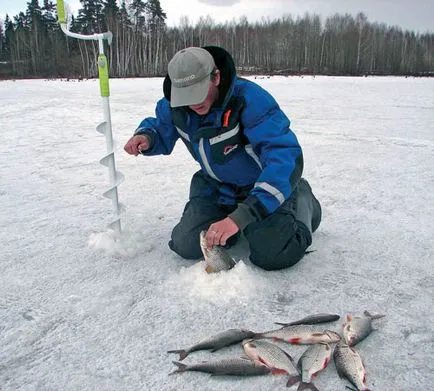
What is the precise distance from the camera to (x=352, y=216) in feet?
11.5

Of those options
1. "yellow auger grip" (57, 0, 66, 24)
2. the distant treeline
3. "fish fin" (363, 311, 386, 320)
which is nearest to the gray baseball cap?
"yellow auger grip" (57, 0, 66, 24)

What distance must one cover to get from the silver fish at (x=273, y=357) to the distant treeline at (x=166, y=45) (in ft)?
→ 147

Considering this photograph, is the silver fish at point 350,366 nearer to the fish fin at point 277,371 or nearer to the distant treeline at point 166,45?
the fish fin at point 277,371

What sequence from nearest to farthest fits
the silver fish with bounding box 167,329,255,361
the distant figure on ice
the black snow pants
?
the silver fish with bounding box 167,329,255,361 → the distant figure on ice → the black snow pants

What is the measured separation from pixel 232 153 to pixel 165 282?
2.81 feet

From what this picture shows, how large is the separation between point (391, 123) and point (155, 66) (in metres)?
41.2

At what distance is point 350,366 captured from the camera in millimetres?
1714

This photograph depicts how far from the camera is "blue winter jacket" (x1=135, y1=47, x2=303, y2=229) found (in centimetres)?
234

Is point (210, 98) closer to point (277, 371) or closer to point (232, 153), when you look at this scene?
point (232, 153)

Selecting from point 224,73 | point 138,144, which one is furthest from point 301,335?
point 138,144

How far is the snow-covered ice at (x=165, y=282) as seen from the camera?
5.90 ft

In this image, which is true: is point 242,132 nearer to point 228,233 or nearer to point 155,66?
point 228,233

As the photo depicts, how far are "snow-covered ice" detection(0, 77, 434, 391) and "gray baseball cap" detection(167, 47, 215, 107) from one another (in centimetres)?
94

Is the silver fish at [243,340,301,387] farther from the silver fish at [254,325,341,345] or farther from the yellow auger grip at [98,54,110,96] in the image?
the yellow auger grip at [98,54,110,96]
